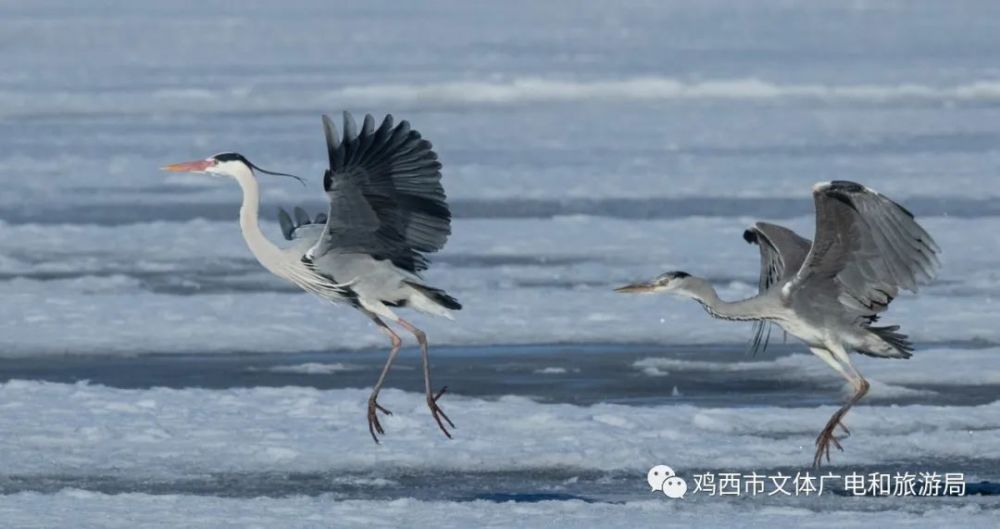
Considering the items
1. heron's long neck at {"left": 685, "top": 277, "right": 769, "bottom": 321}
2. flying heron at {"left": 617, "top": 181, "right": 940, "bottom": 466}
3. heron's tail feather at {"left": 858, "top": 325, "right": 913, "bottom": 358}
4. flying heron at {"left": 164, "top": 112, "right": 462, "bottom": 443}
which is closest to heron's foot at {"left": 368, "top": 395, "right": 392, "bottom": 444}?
flying heron at {"left": 164, "top": 112, "right": 462, "bottom": 443}

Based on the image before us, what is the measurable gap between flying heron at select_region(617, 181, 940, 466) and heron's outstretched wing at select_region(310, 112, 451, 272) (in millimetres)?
1001

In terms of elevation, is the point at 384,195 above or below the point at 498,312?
above

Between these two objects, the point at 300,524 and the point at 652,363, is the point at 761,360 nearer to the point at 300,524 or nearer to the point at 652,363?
the point at 652,363

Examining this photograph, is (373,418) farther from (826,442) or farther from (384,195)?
(826,442)

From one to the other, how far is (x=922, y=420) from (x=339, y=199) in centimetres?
281

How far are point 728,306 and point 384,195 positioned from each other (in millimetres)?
1593

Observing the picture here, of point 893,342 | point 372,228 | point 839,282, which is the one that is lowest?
point 893,342

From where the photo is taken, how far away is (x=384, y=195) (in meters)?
8.70

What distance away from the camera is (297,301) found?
12625mm

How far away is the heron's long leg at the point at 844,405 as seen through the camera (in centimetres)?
808

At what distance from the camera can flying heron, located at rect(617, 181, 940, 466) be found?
8.23 metres

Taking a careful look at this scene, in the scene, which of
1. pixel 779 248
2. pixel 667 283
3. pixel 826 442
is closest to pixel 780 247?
pixel 779 248

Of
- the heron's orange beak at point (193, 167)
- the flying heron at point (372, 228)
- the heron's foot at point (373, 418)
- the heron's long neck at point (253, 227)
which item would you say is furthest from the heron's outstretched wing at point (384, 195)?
the heron's foot at point (373, 418)

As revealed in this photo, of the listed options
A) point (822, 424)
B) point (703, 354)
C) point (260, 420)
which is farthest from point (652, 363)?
point (260, 420)
